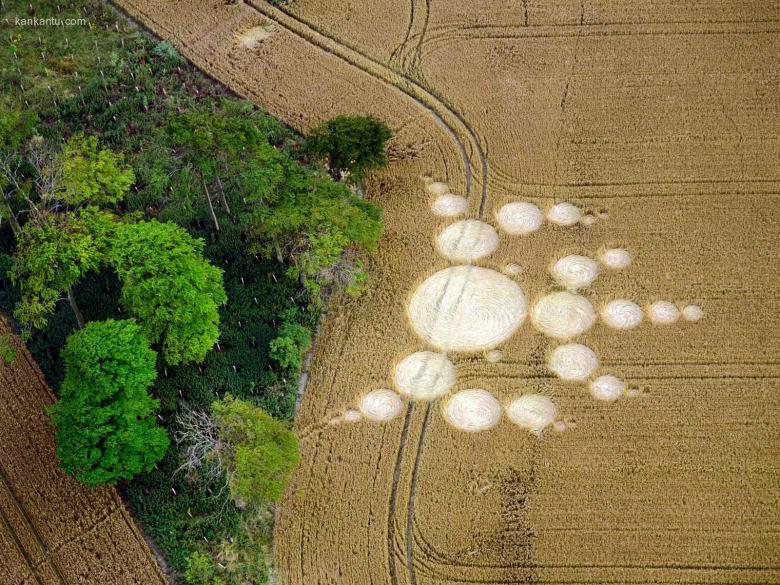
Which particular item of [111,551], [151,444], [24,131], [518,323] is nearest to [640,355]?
[518,323]

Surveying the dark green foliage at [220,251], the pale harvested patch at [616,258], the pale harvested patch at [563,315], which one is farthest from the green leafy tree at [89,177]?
the pale harvested patch at [616,258]

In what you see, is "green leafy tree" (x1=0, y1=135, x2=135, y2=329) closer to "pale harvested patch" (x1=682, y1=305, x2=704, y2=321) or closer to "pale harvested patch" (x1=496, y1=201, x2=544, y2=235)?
"pale harvested patch" (x1=496, y1=201, x2=544, y2=235)

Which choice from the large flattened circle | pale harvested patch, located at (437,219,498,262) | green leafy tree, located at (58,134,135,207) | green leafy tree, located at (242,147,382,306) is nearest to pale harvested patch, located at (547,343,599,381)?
the large flattened circle

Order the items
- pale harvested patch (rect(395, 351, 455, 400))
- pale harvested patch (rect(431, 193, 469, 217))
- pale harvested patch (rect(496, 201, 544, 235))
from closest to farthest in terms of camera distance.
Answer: pale harvested patch (rect(395, 351, 455, 400)) → pale harvested patch (rect(496, 201, 544, 235)) → pale harvested patch (rect(431, 193, 469, 217))

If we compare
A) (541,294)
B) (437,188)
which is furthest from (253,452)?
(437,188)

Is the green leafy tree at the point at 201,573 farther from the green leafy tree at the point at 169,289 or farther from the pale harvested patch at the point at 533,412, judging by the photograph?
the pale harvested patch at the point at 533,412

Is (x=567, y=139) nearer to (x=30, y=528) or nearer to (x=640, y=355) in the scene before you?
(x=640, y=355)

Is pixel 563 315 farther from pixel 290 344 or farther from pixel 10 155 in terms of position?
pixel 10 155
